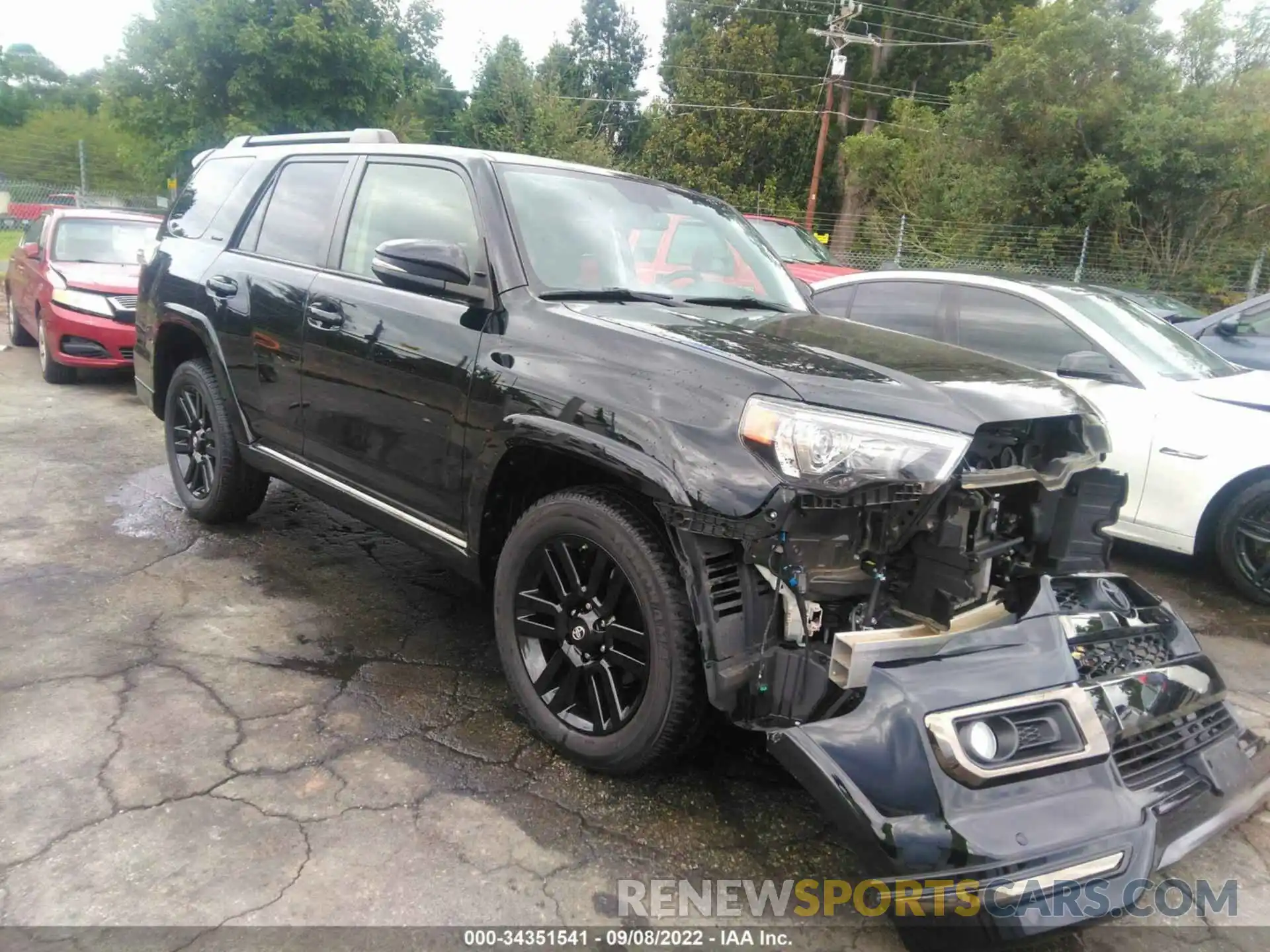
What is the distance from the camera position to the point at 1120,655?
2396mm

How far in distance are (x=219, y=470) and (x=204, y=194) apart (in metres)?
1.54

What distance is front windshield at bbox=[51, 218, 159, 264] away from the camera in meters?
8.96

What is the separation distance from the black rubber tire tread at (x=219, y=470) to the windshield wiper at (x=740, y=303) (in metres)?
2.46

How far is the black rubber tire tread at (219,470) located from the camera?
4492 millimetres

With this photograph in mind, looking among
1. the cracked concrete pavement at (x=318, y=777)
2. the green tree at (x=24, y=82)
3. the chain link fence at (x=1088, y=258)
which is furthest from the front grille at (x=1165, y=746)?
the green tree at (x=24, y=82)

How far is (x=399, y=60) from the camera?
59.9 feet

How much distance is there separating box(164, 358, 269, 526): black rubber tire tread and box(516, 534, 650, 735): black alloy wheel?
2232mm

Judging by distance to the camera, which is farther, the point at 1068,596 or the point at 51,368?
the point at 51,368

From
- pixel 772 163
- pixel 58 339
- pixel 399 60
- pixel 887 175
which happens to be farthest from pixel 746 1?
pixel 58 339

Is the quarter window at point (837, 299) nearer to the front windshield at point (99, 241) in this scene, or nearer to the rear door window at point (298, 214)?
the rear door window at point (298, 214)

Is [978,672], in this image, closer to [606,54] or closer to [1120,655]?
[1120,655]

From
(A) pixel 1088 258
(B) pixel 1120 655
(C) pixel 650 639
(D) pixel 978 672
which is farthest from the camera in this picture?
(A) pixel 1088 258

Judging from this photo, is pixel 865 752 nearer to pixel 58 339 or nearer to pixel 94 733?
pixel 94 733

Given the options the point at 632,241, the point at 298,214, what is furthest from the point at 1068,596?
the point at 298,214
